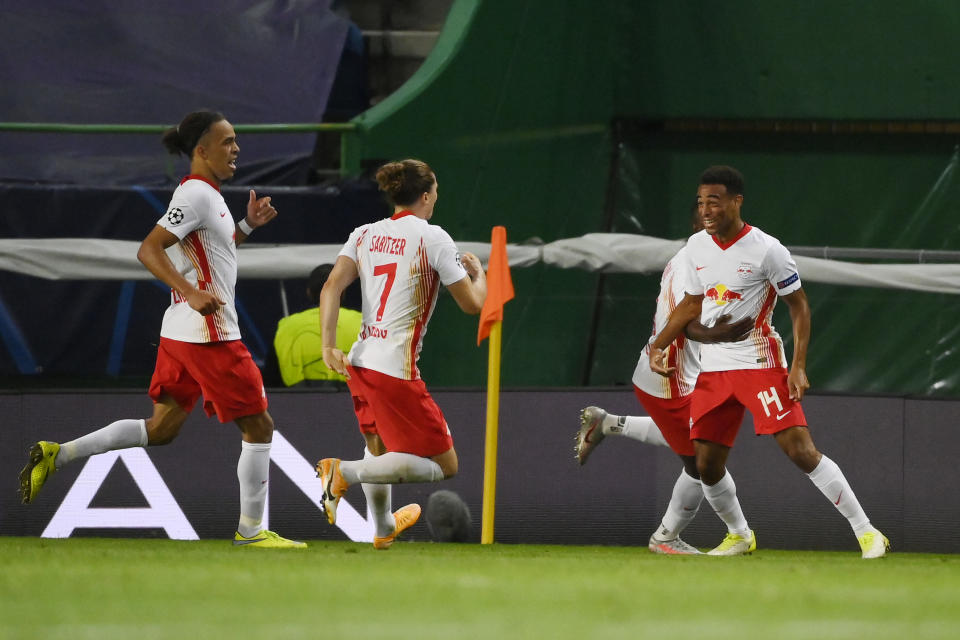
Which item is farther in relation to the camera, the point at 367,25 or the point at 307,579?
the point at 367,25

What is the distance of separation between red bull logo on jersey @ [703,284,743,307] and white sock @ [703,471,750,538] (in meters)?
0.88

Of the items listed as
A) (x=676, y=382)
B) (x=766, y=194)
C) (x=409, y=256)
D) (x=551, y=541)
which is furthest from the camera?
(x=766, y=194)

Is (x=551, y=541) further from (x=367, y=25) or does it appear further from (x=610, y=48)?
(x=367, y=25)

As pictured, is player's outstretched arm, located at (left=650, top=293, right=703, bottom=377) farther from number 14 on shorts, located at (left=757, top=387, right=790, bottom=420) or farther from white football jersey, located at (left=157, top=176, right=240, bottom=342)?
white football jersey, located at (left=157, top=176, right=240, bottom=342)

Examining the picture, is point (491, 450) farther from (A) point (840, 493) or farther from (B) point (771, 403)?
(A) point (840, 493)

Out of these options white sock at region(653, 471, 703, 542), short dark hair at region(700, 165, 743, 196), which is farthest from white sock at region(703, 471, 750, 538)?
short dark hair at region(700, 165, 743, 196)

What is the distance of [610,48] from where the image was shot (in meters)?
13.4

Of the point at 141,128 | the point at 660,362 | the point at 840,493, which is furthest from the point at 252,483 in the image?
the point at 141,128

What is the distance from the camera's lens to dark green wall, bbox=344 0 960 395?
1226 centimetres

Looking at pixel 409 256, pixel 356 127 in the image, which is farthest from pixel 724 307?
pixel 356 127

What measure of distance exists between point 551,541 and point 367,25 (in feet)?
22.1

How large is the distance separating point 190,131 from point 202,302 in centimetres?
94

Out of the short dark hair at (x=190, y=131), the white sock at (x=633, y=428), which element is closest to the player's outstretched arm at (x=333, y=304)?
the short dark hair at (x=190, y=131)

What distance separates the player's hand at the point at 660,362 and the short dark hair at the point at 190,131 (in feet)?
7.91
